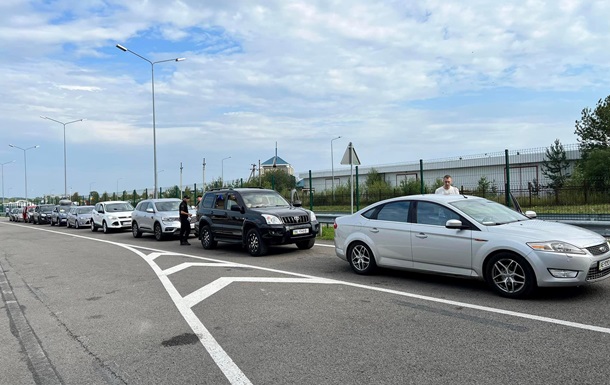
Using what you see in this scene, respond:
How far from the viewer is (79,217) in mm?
30141

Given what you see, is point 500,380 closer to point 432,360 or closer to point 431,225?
point 432,360

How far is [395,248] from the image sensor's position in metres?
8.27

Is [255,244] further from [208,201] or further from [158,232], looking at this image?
[158,232]

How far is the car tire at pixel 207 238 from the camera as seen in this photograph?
46.6 ft

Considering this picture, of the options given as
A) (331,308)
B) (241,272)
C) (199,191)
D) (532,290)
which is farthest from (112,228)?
(532,290)

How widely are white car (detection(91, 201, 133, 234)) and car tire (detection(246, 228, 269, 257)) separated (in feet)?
45.1

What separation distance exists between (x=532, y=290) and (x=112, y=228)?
21444 mm

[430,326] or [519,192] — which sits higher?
[519,192]

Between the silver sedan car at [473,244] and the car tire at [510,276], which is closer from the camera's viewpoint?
the silver sedan car at [473,244]

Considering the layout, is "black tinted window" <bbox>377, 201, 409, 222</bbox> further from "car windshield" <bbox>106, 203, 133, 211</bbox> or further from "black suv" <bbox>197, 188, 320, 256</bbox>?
"car windshield" <bbox>106, 203, 133, 211</bbox>

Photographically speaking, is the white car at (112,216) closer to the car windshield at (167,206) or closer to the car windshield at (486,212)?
the car windshield at (167,206)

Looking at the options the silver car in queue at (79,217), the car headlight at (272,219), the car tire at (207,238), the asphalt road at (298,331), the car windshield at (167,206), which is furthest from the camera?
the silver car in queue at (79,217)

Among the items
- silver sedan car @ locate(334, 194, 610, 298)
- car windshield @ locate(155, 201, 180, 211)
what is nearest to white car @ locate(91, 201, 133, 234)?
car windshield @ locate(155, 201, 180, 211)

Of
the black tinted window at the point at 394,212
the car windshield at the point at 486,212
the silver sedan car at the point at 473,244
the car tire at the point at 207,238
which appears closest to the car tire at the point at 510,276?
the silver sedan car at the point at 473,244
